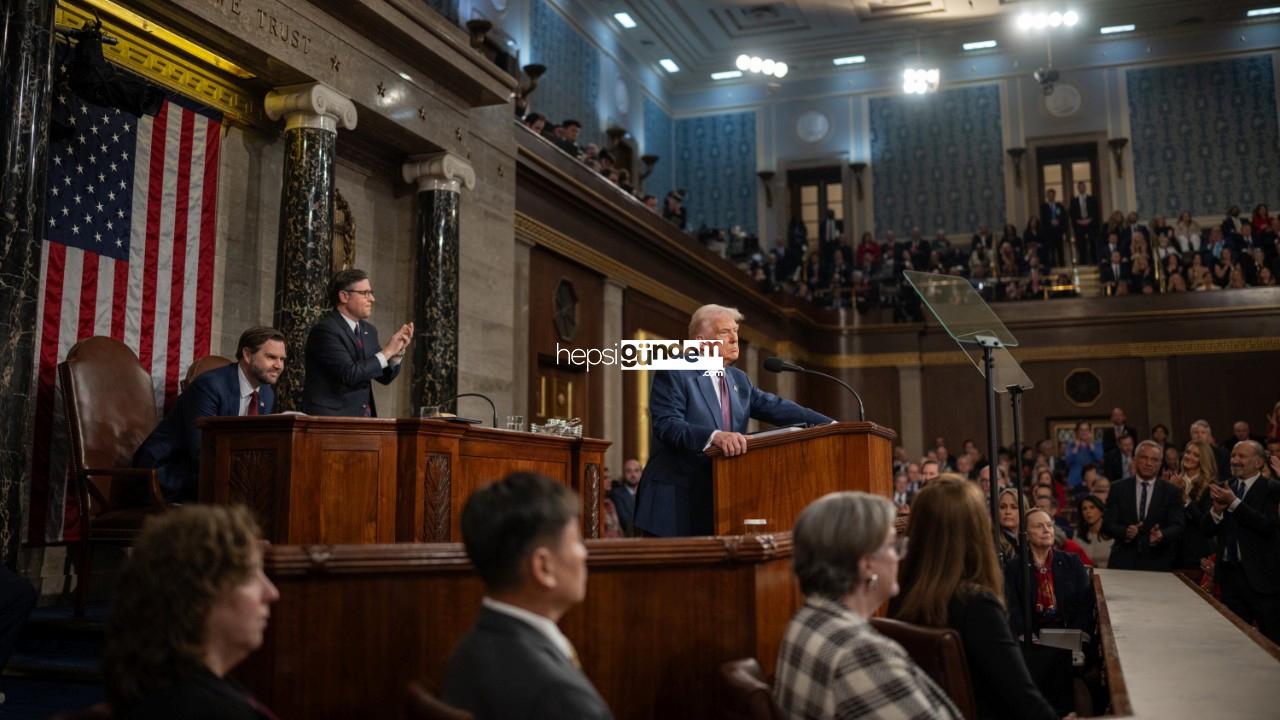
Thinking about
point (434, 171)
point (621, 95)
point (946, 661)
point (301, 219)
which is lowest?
point (946, 661)

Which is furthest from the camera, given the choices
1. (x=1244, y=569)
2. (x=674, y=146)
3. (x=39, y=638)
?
(x=674, y=146)

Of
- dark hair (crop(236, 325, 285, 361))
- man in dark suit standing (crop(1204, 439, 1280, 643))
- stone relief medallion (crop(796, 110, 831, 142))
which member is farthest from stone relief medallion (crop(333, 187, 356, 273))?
stone relief medallion (crop(796, 110, 831, 142))

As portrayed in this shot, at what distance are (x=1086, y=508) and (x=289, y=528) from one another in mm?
5773

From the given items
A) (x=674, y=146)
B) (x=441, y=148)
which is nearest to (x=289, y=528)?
(x=441, y=148)

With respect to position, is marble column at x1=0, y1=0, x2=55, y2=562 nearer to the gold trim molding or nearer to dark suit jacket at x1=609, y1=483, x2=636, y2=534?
the gold trim molding

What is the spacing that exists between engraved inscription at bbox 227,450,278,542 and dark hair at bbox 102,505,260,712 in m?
2.18

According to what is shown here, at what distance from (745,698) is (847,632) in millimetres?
241

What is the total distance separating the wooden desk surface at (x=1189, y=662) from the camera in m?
2.46

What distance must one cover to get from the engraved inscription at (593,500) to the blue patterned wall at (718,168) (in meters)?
15.5

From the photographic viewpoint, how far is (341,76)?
707 centimetres

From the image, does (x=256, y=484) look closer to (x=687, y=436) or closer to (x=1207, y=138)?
(x=687, y=436)

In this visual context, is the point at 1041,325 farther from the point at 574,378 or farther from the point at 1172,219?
the point at 574,378

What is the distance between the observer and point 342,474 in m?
4.09

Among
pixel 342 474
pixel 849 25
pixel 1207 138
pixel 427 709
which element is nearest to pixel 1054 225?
pixel 1207 138
